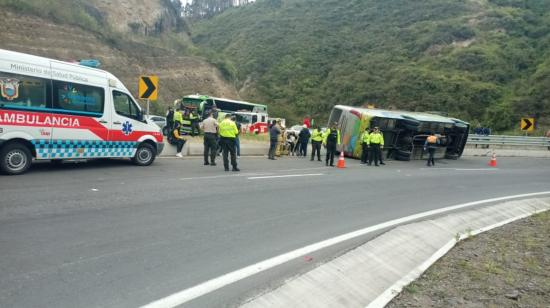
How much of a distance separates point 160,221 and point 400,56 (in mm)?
59828

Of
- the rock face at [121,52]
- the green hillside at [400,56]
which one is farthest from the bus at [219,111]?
the green hillside at [400,56]

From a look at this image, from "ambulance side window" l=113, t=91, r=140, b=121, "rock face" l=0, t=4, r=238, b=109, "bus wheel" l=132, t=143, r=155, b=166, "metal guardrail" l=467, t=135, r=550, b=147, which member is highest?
"rock face" l=0, t=4, r=238, b=109

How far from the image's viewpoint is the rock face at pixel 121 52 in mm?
38281

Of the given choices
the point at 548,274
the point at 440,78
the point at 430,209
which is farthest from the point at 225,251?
the point at 440,78

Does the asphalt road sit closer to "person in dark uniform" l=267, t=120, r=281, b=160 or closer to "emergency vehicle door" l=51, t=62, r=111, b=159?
"emergency vehicle door" l=51, t=62, r=111, b=159

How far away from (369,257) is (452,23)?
66.5 metres

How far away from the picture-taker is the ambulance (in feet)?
33.1

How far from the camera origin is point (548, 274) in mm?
5367

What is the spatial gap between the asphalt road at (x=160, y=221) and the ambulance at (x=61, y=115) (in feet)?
1.80

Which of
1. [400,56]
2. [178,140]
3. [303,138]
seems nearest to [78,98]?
[178,140]

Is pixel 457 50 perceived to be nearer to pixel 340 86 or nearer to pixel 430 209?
pixel 340 86

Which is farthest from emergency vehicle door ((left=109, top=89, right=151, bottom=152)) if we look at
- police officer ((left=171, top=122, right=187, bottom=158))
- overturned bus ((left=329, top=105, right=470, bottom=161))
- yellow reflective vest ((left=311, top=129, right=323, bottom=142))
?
overturned bus ((left=329, top=105, right=470, bottom=161))

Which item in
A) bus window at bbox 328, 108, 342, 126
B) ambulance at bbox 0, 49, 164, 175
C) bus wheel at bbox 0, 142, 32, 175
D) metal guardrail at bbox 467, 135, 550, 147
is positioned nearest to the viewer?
bus wheel at bbox 0, 142, 32, 175

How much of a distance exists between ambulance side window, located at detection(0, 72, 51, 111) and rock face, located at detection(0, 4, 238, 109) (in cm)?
3059
